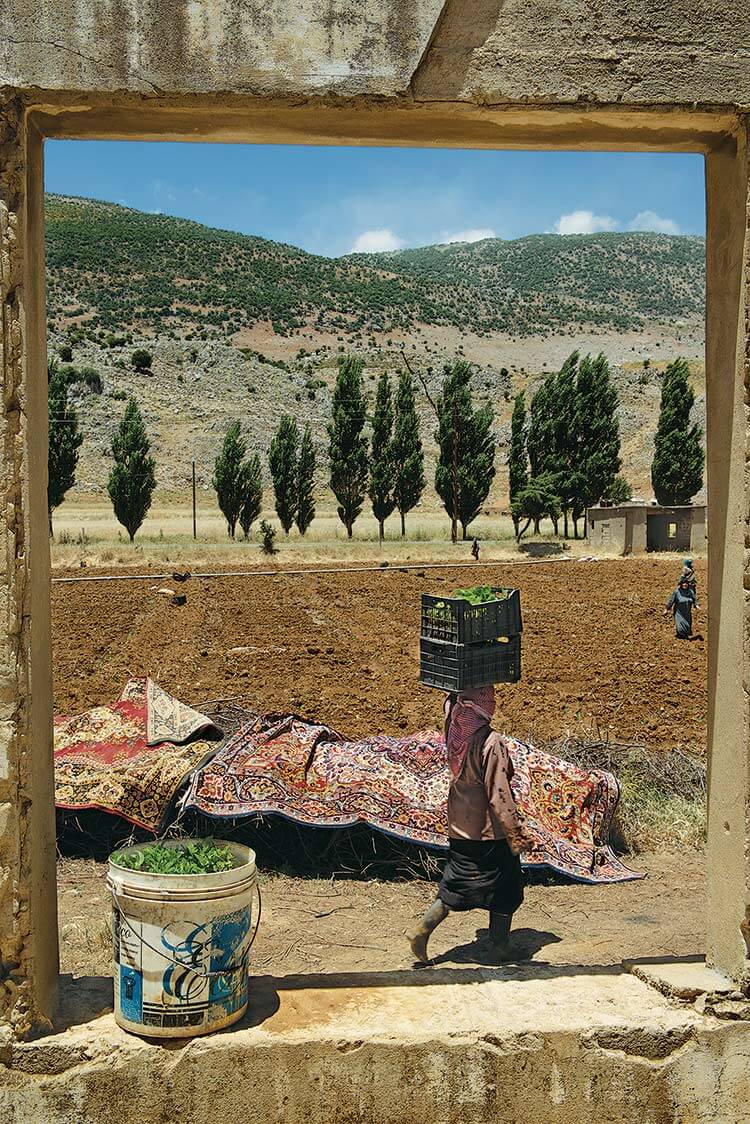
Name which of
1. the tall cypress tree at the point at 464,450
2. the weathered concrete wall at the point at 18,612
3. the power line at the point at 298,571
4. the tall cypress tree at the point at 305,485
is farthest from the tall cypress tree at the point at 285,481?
the weathered concrete wall at the point at 18,612

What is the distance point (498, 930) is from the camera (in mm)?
5160

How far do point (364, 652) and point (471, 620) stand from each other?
9.12 metres

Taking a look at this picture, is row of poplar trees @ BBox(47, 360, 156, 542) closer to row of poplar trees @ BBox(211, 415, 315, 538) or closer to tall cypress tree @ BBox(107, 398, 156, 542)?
tall cypress tree @ BBox(107, 398, 156, 542)

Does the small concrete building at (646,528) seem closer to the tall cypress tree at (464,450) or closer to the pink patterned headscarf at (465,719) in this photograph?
the tall cypress tree at (464,450)

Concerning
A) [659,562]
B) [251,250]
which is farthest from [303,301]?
[659,562]

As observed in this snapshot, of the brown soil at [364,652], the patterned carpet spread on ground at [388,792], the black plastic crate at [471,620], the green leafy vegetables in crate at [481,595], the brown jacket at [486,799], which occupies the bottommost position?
the brown soil at [364,652]

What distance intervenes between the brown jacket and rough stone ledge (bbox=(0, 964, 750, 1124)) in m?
1.19

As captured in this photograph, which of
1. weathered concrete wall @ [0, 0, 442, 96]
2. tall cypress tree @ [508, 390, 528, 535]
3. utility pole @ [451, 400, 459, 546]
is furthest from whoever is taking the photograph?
tall cypress tree @ [508, 390, 528, 535]

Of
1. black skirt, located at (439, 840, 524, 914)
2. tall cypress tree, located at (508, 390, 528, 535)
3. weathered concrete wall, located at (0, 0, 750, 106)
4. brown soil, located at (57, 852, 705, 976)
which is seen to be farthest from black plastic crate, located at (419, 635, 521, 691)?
tall cypress tree, located at (508, 390, 528, 535)

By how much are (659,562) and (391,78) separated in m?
25.7

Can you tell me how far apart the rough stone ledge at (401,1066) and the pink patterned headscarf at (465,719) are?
1.38 metres

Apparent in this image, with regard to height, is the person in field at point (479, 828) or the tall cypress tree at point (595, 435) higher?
the tall cypress tree at point (595, 435)

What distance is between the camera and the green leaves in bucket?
3.66m

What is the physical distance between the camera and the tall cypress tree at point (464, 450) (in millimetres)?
39531
